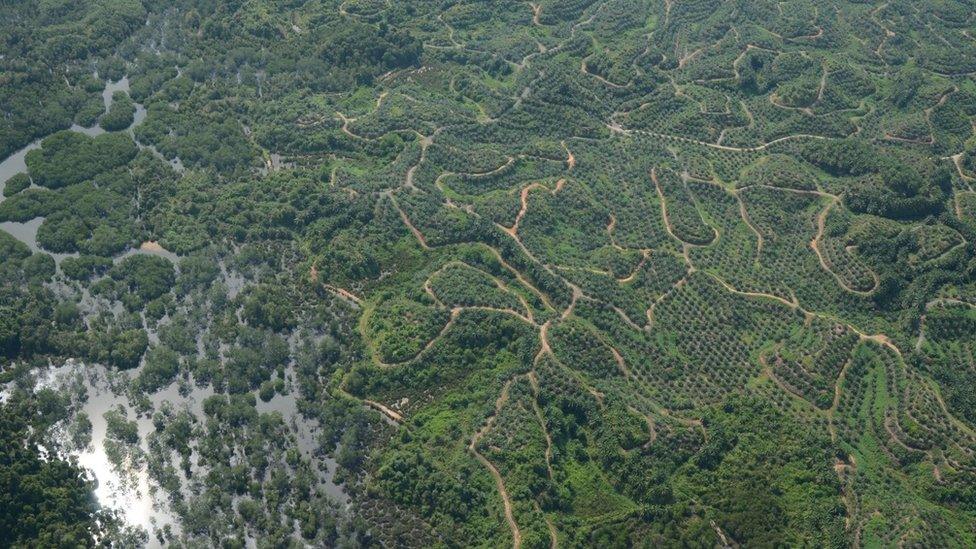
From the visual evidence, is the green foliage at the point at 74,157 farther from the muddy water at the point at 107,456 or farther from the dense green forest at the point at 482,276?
the muddy water at the point at 107,456

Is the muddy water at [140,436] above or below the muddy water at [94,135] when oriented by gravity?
below

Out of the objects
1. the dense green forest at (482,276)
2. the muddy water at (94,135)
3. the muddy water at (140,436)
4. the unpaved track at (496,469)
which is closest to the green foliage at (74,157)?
the dense green forest at (482,276)

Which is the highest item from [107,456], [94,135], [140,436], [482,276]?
[94,135]

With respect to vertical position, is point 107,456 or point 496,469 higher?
point 496,469

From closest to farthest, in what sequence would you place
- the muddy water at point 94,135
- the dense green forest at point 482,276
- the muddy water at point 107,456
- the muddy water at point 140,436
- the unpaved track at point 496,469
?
the unpaved track at point 496,469 → the muddy water at point 107,456 → the muddy water at point 140,436 → the dense green forest at point 482,276 → the muddy water at point 94,135

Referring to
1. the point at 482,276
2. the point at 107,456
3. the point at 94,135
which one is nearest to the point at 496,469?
the point at 482,276

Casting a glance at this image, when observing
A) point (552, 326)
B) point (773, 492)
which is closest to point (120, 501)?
point (552, 326)

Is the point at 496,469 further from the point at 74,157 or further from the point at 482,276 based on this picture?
the point at 74,157

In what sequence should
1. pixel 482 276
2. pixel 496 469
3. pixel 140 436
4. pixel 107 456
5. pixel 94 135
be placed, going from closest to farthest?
pixel 496 469 < pixel 107 456 < pixel 140 436 < pixel 482 276 < pixel 94 135
